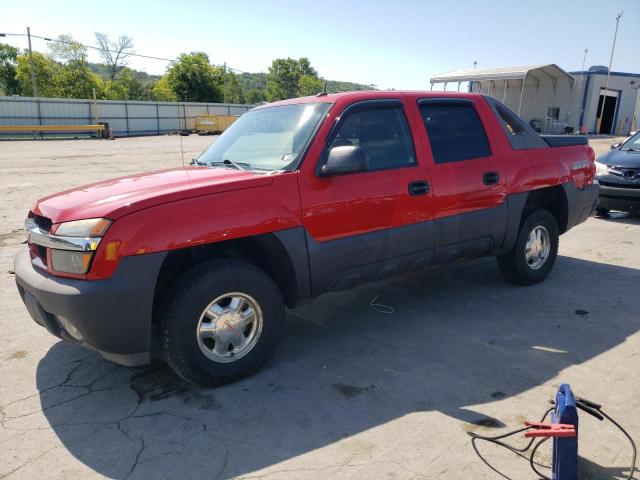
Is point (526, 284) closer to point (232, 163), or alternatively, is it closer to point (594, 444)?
point (594, 444)

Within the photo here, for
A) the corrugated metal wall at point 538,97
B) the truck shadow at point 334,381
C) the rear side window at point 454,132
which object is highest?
the corrugated metal wall at point 538,97

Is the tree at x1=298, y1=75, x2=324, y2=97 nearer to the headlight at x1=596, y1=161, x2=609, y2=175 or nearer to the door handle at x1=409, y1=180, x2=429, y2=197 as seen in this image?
the headlight at x1=596, y1=161, x2=609, y2=175

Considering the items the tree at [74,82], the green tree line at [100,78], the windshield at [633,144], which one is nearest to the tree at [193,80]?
the green tree line at [100,78]

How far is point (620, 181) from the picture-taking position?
8.55m

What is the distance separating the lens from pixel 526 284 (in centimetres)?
532

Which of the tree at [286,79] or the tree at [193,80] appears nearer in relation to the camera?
the tree at [193,80]

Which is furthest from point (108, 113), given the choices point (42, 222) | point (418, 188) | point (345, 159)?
point (345, 159)

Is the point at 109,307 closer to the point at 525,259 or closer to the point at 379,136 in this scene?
the point at 379,136

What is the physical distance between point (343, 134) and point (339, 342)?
1615mm

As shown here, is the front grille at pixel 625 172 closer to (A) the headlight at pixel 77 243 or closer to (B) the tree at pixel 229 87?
(A) the headlight at pixel 77 243

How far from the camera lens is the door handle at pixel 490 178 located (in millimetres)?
4574

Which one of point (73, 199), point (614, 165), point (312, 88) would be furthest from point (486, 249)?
point (312, 88)

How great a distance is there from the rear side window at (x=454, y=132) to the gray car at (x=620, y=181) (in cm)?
474

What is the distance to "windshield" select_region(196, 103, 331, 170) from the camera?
371 cm
